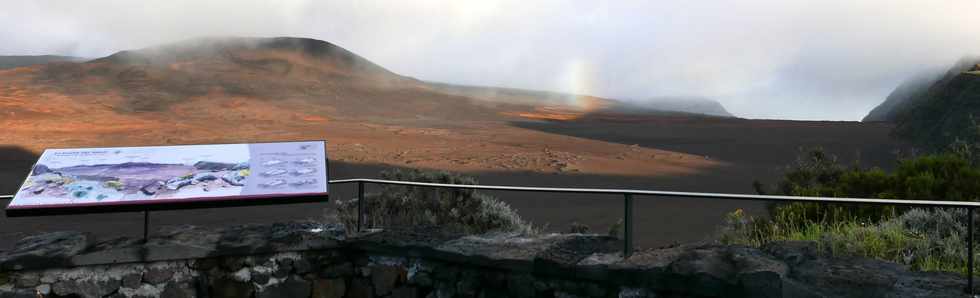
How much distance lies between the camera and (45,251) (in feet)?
18.1

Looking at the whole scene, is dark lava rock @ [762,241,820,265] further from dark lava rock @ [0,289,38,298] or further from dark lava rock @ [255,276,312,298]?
dark lava rock @ [0,289,38,298]

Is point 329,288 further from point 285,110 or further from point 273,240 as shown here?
point 285,110

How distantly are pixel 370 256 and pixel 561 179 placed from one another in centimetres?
1963

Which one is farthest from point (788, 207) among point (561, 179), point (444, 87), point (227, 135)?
point (444, 87)

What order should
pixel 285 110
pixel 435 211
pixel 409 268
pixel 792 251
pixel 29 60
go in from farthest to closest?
pixel 29 60, pixel 285 110, pixel 435 211, pixel 409 268, pixel 792 251

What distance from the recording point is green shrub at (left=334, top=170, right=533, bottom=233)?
9867 mm

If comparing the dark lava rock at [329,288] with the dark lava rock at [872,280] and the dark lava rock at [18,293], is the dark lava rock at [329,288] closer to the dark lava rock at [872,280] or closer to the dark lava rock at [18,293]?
the dark lava rock at [18,293]

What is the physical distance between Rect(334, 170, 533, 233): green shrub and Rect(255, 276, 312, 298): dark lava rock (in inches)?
137

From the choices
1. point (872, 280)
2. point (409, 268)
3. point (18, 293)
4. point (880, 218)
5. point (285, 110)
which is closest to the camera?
point (872, 280)

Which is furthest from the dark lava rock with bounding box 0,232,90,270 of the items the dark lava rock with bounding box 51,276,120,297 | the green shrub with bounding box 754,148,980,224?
the green shrub with bounding box 754,148,980,224

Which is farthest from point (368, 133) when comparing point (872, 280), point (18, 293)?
point (872, 280)

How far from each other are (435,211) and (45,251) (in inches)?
207

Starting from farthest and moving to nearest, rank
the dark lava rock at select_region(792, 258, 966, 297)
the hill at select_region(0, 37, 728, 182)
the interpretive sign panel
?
the hill at select_region(0, 37, 728, 182) → the interpretive sign panel → the dark lava rock at select_region(792, 258, 966, 297)

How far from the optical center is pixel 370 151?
1293 inches
